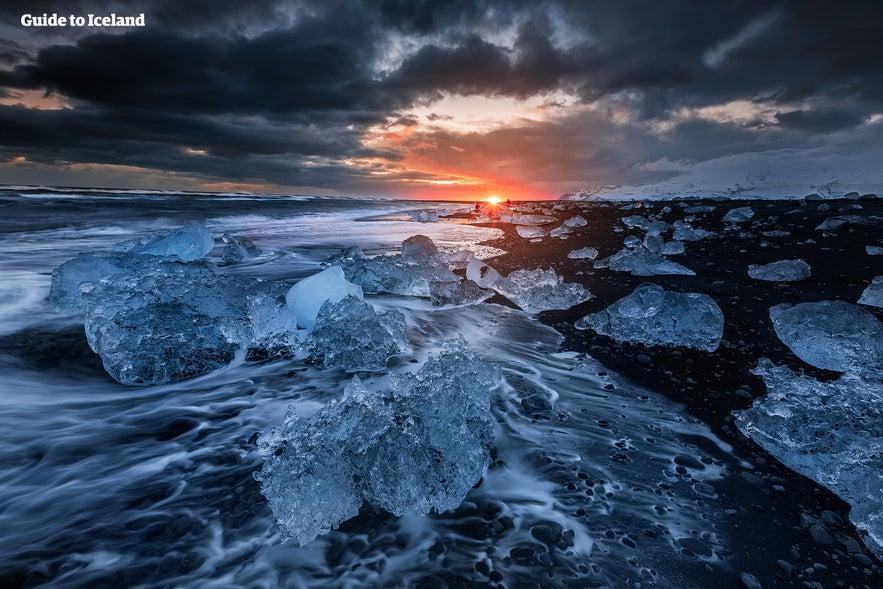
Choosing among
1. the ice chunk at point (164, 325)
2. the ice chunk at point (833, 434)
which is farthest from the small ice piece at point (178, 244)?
the ice chunk at point (833, 434)

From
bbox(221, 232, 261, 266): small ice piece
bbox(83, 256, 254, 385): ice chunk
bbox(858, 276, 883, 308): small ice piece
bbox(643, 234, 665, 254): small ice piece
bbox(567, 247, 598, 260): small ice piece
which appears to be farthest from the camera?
bbox(221, 232, 261, 266): small ice piece

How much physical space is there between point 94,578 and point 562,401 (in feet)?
11.5

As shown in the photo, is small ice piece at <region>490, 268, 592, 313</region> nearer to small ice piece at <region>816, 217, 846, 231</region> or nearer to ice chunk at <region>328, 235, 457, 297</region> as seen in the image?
ice chunk at <region>328, 235, 457, 297</region>

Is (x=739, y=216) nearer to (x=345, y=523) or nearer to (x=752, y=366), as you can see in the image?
(x=752, y=366)

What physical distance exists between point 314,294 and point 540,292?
12.0ft

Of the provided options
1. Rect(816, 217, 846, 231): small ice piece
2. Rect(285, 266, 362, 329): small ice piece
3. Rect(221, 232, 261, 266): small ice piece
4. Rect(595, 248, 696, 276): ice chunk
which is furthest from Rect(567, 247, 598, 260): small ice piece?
→ Rect(221, 232, 261, 266): small ice piece

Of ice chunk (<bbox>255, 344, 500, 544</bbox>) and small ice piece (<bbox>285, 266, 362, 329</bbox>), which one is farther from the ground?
small ice piece (<bbox>285, 266, 362, 329</bbox>)

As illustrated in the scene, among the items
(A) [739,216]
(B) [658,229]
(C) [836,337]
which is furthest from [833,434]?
(A) [739,216]

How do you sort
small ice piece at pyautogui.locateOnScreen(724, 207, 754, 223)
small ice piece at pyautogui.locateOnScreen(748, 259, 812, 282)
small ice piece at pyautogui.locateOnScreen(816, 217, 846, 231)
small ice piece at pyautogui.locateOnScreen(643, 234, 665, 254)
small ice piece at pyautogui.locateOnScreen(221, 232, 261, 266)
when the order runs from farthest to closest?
small ice piece at pyautogui.locateOnScreen(724, 207, 754, 223)
small ice piece at pyautogui.locateOnScreen(816, 217, 846, 231)
small ice piece at pyautogui.locateOnScreen(221, 232, 261, 266)
small ice piece at pyautogui.locateOnScreen(643, 234, 665, 254)
small ice piece at pyautogui.locateOnScreen(748, 259, 812, 282)

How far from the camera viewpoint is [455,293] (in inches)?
271

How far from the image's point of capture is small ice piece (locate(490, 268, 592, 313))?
6.34 metres

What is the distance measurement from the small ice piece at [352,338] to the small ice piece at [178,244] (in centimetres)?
630

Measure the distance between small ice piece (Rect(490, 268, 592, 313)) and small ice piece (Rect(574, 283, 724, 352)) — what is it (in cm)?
115

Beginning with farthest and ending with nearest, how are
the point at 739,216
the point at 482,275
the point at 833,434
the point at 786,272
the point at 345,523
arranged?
the point at 739,216 < the point at 482,275 < the point at 786,272 < the point at 833,434 < the point at 345,523
